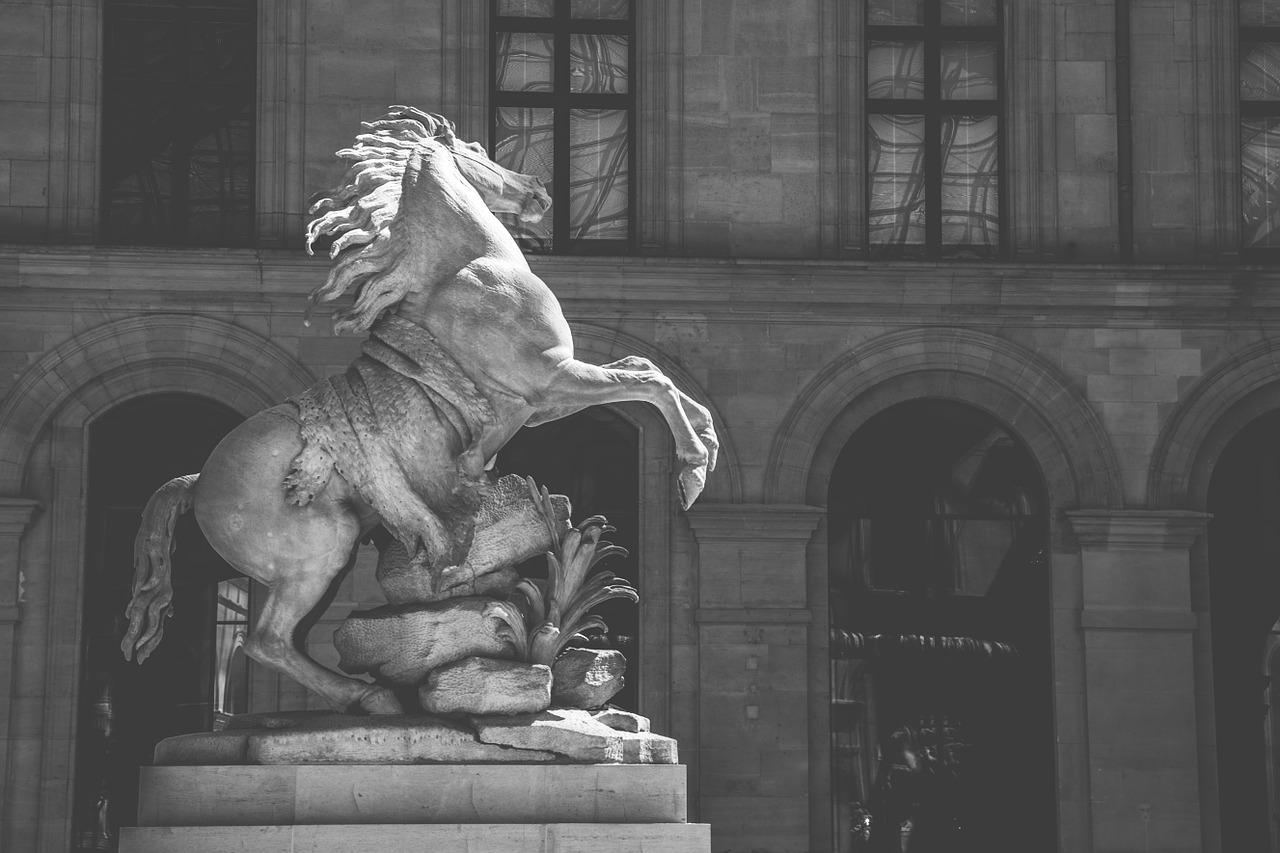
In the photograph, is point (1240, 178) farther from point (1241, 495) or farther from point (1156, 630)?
point (1156, 630)

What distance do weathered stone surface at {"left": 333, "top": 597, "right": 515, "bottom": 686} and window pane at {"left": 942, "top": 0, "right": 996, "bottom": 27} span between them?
54.6 ft

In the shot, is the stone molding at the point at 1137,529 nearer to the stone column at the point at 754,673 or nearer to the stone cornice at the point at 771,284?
the stone cornice at the point at 771,284

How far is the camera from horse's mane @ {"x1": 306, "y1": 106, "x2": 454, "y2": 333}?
30.6 ft

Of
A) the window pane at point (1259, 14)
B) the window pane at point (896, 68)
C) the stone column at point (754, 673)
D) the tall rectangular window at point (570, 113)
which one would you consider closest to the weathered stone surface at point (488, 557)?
the stone column at point (754, 673)

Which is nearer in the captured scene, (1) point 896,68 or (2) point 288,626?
(2) point 288,626

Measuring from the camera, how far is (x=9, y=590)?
22.0 m

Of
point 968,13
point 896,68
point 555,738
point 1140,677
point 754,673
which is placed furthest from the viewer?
point 968,13

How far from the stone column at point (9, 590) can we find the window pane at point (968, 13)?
1101cm

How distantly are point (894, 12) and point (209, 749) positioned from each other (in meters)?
17.3

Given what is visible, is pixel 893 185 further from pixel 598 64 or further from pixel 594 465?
pixel 594 465

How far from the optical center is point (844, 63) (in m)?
23.8

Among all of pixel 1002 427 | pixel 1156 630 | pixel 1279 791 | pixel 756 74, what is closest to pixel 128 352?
pixel 756 74

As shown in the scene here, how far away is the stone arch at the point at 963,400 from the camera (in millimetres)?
A: 22922

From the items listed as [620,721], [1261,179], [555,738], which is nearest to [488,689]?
[555,738]
